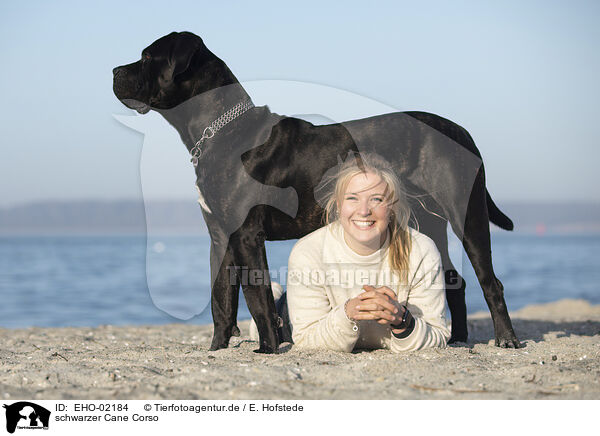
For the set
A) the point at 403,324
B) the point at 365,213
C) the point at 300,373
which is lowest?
the point at 300,373

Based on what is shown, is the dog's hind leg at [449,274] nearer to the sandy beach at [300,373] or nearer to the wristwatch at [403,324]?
the sandy beach at [300,373]

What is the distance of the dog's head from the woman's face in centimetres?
115

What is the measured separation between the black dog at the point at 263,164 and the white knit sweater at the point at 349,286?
0.24m

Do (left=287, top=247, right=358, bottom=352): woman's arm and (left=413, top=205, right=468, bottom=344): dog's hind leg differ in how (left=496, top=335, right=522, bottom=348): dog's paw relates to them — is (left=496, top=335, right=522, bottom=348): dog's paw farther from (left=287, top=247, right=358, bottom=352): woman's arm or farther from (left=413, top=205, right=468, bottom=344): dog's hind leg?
(left=287, top=247, right=358, bottom=352): woman's arm

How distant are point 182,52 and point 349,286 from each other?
1775 mm

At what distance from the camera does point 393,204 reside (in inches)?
143

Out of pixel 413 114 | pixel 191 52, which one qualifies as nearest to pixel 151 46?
pixel 191 52

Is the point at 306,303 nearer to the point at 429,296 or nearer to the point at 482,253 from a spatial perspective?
the point at 429,296

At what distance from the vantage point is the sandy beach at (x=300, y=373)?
264cm

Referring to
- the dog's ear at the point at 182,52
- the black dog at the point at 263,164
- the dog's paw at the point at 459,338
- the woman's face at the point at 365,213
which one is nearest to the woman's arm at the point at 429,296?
the woman's face at the point at 365,213

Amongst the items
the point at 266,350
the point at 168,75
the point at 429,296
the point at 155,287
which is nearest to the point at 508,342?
the point at 429,296

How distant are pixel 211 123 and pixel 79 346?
2.01 metres
